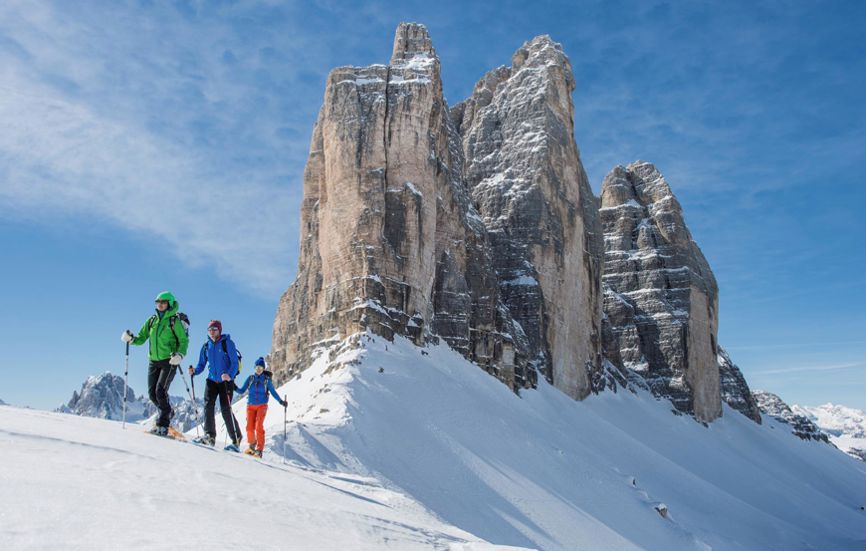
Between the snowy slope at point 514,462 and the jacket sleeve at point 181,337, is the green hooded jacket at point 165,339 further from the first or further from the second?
the snowy slope at point 514,462

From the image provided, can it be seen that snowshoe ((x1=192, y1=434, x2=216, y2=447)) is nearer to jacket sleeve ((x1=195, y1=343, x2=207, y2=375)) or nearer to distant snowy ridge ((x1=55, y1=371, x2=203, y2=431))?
jacket sleeve ((x1=195, y1=343, x2=207, y2=375))

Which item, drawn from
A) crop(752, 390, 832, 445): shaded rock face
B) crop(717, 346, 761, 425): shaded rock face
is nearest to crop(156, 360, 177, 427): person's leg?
crop(717, 346, 761, 425): shaded rock face

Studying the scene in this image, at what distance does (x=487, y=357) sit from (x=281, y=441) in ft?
104

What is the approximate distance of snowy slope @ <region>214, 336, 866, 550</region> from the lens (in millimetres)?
21266

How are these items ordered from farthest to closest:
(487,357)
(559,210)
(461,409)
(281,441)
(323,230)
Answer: (559,210), (487,357), (323,230), (461,409), (281,441)

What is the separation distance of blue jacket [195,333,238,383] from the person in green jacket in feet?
4.11

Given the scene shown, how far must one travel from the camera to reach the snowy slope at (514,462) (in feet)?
69.8

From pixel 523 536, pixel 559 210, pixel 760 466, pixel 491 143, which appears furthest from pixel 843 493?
pixel 523 536

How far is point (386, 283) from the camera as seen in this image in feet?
129

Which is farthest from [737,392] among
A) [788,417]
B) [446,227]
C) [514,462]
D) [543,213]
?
[514,462]

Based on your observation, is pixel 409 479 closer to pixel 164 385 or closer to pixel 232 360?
pixel 232 360

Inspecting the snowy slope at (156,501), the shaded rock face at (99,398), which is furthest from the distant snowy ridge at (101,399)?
the snowy slope at (156,501)

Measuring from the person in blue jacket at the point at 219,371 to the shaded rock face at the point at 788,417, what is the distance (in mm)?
109057

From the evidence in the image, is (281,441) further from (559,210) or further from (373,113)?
(559,210)
